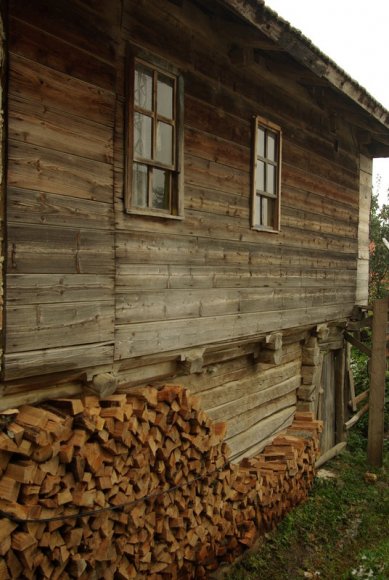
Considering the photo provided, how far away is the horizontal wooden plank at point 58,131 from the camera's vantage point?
372cm

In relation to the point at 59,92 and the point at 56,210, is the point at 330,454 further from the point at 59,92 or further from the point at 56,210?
the point at 59,92

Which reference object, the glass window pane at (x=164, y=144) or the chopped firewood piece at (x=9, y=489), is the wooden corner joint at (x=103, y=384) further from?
the glass window pane at (x=164, y=144)

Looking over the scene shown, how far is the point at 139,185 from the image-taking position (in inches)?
191

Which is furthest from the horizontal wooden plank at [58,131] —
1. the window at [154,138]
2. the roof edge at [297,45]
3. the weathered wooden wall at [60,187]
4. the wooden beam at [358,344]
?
the wooden beam at [358,344]

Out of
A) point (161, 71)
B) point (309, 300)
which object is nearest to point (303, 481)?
point (309, 300)

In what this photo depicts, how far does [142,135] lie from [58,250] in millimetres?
1515

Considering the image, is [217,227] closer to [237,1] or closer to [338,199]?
[237,1]

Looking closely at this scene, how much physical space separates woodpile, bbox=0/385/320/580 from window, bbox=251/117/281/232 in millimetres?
2766

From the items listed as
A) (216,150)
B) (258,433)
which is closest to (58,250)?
(216,150)

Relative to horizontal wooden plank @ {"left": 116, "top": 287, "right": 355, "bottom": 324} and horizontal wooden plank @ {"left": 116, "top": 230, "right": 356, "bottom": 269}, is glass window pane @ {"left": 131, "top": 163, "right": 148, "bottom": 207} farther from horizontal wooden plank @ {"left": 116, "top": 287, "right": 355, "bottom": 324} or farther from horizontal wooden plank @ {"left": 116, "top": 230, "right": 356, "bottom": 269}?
horizontal wooden plank @ {"left": 116, "top": 287, "right": 355, "bottom": 324}

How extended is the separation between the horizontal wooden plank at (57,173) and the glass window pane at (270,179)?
3.12 m

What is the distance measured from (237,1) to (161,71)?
930 millimetres

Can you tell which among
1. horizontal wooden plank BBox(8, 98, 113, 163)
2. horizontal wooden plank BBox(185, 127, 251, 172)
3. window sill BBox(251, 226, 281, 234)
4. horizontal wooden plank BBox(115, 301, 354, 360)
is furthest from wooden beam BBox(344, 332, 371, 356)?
horizontal wooden plank BBox(8, 98, 113, 163)

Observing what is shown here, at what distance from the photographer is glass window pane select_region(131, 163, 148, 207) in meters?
4.77
